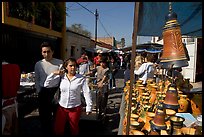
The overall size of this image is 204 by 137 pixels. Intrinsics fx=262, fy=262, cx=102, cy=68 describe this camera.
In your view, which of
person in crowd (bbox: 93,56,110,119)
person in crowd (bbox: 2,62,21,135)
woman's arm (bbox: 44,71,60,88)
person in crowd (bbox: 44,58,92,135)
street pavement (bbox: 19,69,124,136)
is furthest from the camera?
person in crowd (bbox: 93,56,110,119)

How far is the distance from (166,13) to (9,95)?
2.21 meters

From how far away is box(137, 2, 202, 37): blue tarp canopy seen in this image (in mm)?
3064

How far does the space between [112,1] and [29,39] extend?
12.5 m

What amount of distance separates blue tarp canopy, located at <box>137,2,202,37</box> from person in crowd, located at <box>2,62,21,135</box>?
1673 millimetres

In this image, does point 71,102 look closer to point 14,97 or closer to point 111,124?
point 14,97

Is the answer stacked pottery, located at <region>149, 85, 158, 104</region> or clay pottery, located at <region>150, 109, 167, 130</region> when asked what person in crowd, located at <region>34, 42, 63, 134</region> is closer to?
stacked pottery, located at <region>149, 85, 158, 104</region>

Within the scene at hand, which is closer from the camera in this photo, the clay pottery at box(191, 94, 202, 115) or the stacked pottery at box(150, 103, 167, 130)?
the stacked pottery at box(150, 103, 167, 130)

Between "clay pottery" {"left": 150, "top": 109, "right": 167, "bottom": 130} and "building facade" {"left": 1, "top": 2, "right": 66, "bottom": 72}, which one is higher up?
"building facade" {"left": 1, "top": 2, "right": 66, "bottom": 72}

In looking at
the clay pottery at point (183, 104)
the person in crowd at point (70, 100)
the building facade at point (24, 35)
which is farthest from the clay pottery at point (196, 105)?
the building facade at point (24, 35)

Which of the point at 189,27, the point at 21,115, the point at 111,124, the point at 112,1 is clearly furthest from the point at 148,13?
the point at 21,115

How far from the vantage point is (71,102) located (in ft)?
12.3

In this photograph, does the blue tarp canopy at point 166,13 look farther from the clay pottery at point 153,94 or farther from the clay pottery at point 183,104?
the clay pottery at point 183,104

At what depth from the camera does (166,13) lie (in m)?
3.34

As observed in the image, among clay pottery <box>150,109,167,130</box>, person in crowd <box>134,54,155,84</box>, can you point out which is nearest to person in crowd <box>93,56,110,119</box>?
person in crowd <box>134,54,155,84</box>
